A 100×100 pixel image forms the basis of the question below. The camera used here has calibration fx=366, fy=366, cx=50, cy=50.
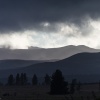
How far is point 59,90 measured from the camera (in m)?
119

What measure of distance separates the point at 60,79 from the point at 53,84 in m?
2.93

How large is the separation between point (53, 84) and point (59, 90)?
2.86 metres

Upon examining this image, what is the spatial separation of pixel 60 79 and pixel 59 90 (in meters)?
3.57

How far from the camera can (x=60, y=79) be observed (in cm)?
11888
